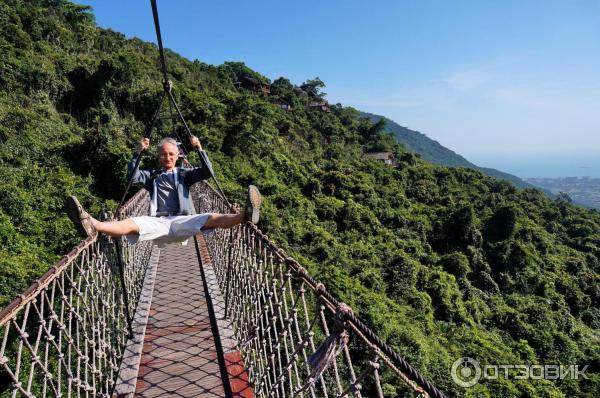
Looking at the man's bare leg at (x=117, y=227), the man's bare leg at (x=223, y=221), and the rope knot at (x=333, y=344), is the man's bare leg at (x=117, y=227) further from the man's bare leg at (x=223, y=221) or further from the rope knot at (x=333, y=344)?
the rope knot at (x=333, y=344)

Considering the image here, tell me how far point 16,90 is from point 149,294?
51.8 ft

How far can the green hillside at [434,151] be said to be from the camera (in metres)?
117

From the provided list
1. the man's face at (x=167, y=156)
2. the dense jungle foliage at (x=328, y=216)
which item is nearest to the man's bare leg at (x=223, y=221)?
the man's face at (x=167, y=156)

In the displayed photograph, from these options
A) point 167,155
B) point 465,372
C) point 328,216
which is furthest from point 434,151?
point 167,155

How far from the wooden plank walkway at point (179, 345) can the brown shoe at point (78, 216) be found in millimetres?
901

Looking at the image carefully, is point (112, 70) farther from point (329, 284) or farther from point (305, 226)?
point (329, 284)

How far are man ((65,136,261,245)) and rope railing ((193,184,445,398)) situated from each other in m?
0.22

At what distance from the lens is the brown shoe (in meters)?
1.88

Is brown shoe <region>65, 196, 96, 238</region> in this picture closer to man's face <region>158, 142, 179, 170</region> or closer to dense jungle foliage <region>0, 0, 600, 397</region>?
man's face <region>158, 142, 179, 170</region>

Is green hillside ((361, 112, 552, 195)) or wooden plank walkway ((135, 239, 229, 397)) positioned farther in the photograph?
green hillside ((361, 112, 552, 195))

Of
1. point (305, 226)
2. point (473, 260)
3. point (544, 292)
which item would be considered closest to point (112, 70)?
point (305, 226)

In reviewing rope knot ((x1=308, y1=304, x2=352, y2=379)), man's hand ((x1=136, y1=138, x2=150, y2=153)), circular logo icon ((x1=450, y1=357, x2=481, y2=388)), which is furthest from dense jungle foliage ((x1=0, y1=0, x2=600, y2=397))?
rope knot ((x1=308, y1=304, x2=352, y2=379))

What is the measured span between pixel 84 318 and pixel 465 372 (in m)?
12.1

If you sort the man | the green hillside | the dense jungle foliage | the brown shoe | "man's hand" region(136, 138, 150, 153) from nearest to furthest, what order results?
the brown shoe < the man < "man's hand" region(136, 138, 150, 153) < the dense jungle foliage < the green hillside
